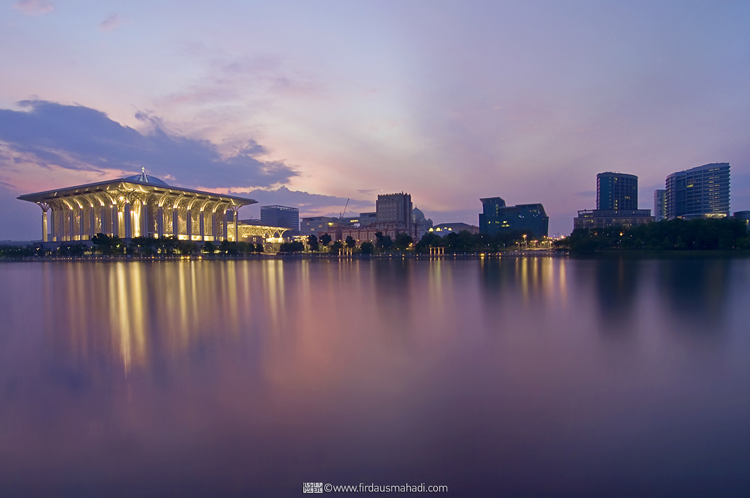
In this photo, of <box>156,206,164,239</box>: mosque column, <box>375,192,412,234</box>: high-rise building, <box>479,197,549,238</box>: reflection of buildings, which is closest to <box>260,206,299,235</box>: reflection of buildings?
<box>375,192,412,234</box>: high-rise building

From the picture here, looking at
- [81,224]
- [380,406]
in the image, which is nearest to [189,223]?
[81,224]

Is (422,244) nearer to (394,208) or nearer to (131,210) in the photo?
(131,210)

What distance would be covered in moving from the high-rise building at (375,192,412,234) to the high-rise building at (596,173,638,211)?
249 feet

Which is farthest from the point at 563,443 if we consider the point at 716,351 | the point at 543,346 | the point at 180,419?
the point at 716,351

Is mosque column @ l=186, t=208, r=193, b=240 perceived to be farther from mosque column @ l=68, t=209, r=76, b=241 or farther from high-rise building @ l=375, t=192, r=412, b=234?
high-rise building @ l=375, t=192, r=412, b=234

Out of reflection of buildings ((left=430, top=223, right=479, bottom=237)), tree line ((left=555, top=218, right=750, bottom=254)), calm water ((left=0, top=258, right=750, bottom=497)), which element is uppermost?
reflection of buildings ((left=430, top=223, right=479, bottom=237))

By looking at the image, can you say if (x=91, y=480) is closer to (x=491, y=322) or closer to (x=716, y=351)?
(x=491, y=322)

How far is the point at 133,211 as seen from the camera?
234 ft

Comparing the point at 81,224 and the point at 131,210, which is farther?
the point at 81,224

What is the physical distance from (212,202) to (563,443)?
90.4 m

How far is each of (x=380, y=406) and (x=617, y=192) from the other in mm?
173782

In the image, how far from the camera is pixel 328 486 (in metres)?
3.26

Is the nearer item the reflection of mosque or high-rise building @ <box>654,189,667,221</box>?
the reflection of mosque

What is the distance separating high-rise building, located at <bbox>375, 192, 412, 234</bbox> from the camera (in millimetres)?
137312
